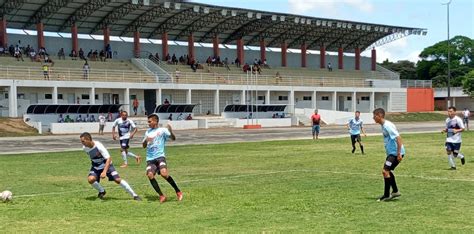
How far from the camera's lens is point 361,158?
2519 cm

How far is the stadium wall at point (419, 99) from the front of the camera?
3770 inches

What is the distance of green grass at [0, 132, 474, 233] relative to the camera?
1078 centimetres

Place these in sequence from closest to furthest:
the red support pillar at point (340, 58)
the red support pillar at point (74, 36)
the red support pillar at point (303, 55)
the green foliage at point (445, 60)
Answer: the red support pillar at point (74, 36) < the red support pillar at point (303, 55) < the red support pillar at point (340, 58) < the green foliage at point (445, 60)

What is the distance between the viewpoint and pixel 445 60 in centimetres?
13462

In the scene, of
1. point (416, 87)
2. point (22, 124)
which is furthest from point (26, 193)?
point (416, 87)

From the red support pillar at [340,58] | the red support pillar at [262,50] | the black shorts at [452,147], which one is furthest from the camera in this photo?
the red support pillar at [340,58]

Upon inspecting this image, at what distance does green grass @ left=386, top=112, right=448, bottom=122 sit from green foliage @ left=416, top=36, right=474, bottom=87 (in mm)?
39975

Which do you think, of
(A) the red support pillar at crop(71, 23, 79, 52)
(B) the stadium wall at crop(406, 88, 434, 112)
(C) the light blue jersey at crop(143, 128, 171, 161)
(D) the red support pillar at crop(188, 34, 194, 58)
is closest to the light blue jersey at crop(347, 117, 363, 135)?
(C) the light blue jersey at crop(143, 128, 171, 161)

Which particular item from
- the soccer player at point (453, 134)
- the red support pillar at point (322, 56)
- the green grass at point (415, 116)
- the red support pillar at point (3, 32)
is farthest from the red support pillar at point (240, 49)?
the soccer player at point (453, 134)

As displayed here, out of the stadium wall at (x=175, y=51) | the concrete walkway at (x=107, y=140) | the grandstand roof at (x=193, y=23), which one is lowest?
the concrete walkway at (x=107, y=140)

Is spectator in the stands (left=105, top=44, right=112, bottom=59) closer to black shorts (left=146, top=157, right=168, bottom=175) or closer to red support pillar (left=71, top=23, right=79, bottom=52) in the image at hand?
red support pillar (left=71, top=23, right=79, bottom=52)

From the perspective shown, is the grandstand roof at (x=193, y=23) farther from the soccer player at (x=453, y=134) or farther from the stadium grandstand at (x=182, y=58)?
the soccer player at (x=453, y=134)

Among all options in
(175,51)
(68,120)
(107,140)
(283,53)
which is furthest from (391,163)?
(283,53)

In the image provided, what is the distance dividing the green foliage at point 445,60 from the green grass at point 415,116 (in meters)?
40.0
